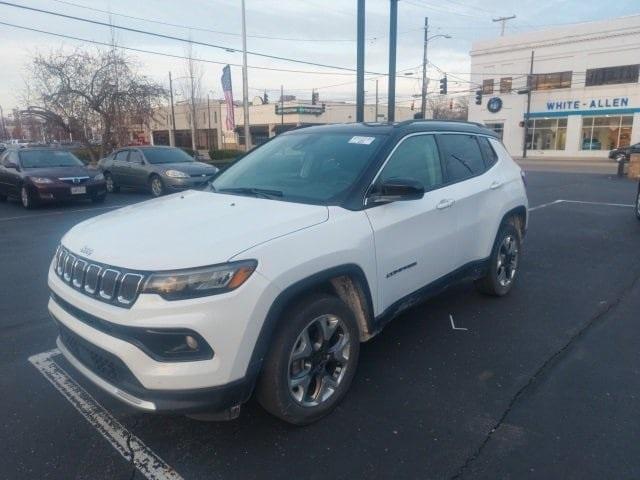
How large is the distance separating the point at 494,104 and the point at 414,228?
4377 cm

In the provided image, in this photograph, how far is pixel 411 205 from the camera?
3621 millimetres

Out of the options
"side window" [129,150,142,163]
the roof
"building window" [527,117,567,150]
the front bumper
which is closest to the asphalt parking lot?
the front bumper

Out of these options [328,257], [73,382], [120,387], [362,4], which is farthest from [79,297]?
[362,4]

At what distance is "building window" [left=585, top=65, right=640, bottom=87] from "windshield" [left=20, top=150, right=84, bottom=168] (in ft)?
125

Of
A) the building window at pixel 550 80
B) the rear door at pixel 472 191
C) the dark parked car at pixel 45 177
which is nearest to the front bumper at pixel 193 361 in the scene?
the rear door at pixel 472 191

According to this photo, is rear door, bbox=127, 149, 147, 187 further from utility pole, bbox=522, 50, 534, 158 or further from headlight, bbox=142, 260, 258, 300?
utility pole, bbox=522, 50, 534, 158

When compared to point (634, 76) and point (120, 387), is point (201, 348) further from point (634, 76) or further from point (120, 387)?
point (634, 76)

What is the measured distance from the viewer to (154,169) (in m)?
14.1

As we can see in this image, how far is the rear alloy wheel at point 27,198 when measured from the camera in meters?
12.1

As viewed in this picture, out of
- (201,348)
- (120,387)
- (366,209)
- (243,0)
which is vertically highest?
(243,0)

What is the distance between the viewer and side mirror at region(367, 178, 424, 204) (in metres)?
3.22

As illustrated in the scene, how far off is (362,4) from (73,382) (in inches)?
565

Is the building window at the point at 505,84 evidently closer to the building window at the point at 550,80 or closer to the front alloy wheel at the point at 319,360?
the building window at the point at 550,80

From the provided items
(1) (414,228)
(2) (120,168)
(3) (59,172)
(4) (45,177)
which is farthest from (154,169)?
(1) (414,228)
